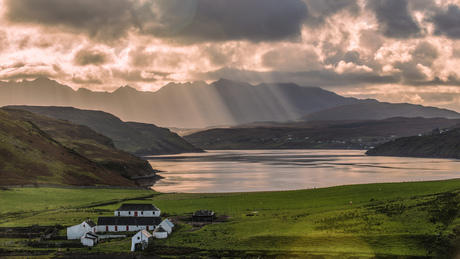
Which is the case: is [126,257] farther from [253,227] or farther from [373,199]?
[373,199]

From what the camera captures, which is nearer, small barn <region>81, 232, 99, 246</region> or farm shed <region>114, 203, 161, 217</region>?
small barn <region>81, 232, 99, 246</region>

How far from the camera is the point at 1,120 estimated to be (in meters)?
184

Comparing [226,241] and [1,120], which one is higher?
[1,120]

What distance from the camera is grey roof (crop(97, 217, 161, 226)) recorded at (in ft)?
263

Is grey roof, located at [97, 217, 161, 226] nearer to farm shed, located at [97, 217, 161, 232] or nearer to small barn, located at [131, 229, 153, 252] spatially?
farm shed, located at [97, 217, 161, 232]

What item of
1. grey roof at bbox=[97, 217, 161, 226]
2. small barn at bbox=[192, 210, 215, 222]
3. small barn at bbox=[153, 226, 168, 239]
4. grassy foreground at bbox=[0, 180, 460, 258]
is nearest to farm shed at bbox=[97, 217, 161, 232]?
grey roof at bbox=[97, 217, 161, 226]

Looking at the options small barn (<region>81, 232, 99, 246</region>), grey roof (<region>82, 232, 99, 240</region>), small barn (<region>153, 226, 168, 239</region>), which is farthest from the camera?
small barn (<region>153, 226, 168, 239</region>)

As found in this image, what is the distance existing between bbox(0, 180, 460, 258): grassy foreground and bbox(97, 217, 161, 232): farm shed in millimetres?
5513

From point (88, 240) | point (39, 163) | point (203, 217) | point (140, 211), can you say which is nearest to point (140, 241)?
point (88, 240)

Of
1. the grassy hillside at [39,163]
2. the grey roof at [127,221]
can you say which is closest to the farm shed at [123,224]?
the grey roof at [127,221]

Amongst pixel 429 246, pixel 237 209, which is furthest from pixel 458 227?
pixel 237 209

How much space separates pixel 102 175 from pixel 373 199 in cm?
10925

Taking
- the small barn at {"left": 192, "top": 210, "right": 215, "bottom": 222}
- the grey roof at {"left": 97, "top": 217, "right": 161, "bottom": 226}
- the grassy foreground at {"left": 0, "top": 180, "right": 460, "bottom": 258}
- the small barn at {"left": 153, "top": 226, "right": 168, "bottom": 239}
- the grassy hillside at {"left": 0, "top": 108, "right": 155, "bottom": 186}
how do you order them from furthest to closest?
the grassy hillside at {"left": 0, "top": 108, "right": 155, "bottom": 186} → the small barn at {"left": 192, "top": 210, "right": 215, "bottom": 222} → the grey roof at {"left": 97, "top": 217, "right": 161, "bottom": 226} → the small barn at {"left": 153, "top": 226, "right": 168, "bottom": 239} → the grassy foreground at {"left": 0, "top": 180, "right": 460, "bottom": 258}

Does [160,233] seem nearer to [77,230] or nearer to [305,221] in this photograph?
[77,230]
